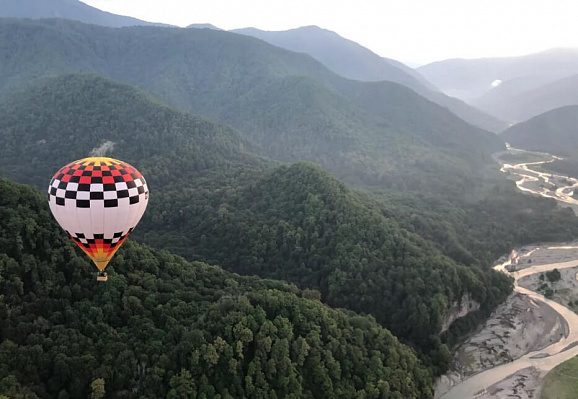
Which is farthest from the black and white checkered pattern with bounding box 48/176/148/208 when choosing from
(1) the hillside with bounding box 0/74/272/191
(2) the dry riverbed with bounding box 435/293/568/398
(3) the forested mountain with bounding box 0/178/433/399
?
(1) the hillside with bounding box 0/74/272/191

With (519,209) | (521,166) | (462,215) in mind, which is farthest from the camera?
(521,166)

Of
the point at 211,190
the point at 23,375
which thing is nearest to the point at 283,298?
the point at 23,375

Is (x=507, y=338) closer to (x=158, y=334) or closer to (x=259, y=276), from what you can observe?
(x=259, y=276)

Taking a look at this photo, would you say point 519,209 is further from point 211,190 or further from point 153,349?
point 153,349

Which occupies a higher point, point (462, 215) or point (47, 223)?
point (47, 223)

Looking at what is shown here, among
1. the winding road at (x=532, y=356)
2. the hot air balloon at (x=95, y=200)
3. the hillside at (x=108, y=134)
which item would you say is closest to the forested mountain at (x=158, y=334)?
the winding road at (x=532, y=356)

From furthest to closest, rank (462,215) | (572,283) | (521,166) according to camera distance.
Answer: (521,166) → (462,215) → (572,283)

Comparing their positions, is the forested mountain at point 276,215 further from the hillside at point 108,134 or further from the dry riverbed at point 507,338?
the dry riverbed at point 507,338
